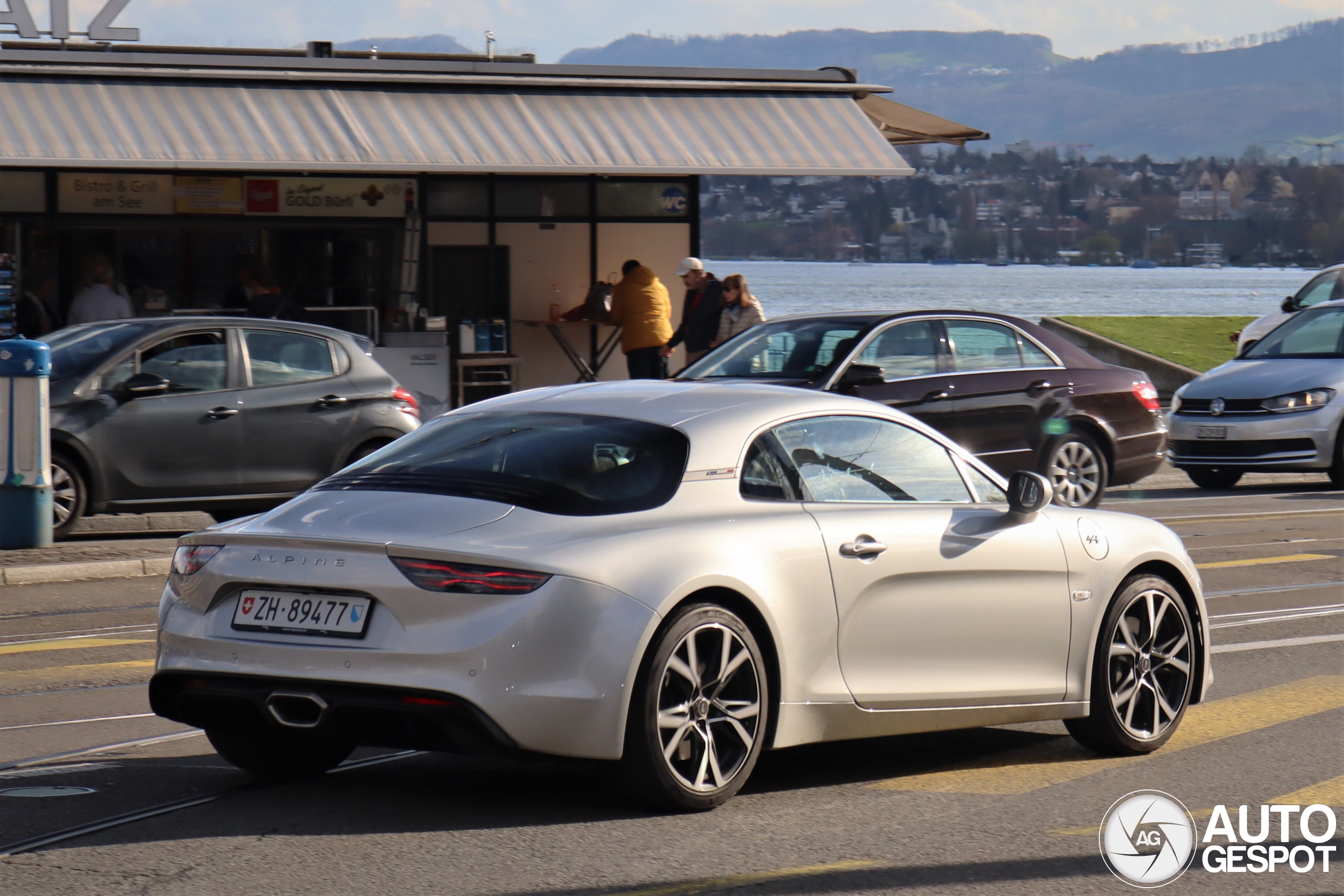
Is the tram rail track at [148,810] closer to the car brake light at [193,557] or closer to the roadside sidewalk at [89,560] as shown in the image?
the car brake light at [193,557]

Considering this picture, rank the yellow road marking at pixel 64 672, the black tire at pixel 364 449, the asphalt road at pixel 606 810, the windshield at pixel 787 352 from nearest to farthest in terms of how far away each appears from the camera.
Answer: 1. the asphalt road at pixel 606 810
2. the yellow road marking at pixel 64 672
3. the windshield at pixel 787 352
4. the black tire at pixel 364 449

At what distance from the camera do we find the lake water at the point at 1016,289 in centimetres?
5050

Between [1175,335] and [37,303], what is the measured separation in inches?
808

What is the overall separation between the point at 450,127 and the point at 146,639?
11866 mm

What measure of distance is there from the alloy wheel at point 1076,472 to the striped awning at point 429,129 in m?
6.47

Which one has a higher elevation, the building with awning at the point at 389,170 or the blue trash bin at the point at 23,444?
the building with awning at the point at 389,170

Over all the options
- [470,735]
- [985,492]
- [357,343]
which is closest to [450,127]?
[357,343]

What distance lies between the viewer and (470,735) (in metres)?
5.28

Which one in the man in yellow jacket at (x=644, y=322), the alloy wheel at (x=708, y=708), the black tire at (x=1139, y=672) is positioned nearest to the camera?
the alloy wheel at (x=708, y=708)

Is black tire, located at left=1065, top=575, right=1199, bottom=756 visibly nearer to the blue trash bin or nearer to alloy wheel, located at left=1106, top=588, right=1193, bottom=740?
alloy wheel, located at left=1106, top=588, right=1193, bottom=740

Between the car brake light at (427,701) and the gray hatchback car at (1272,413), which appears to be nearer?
the car brake light at (427,701)

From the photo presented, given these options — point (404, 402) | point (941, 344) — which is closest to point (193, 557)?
point (404, 402)

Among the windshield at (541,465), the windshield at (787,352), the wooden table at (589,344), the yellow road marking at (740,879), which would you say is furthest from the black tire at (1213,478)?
the yellow road marking at (740,879)

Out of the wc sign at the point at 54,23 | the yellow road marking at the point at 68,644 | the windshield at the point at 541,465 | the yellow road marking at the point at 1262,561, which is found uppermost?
the wc sign at the point at 54,23
